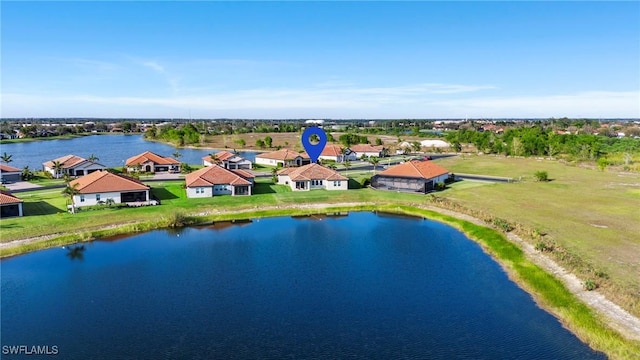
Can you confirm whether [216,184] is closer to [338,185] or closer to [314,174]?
[314,174]

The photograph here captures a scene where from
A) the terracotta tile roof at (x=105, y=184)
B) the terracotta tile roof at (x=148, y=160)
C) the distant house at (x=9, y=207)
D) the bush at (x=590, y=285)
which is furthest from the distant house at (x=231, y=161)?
the bush at (x=590, y=285)

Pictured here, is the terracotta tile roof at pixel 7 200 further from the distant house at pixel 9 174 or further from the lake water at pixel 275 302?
the distant house at pixel 9 174

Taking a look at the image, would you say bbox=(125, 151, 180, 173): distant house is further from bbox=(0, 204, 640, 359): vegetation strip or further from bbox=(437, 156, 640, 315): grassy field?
bbox=(437, 156, 640, 315): grassy field

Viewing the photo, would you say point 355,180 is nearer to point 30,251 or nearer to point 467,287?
point 467,287

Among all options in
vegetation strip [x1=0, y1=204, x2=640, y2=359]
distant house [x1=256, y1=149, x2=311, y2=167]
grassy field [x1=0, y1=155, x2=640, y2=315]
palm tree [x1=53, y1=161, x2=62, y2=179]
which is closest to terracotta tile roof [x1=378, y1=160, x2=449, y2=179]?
grassy field [x1=0, y1=155, x2=640, y2=315]

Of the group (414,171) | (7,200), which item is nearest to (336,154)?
(414,171)
